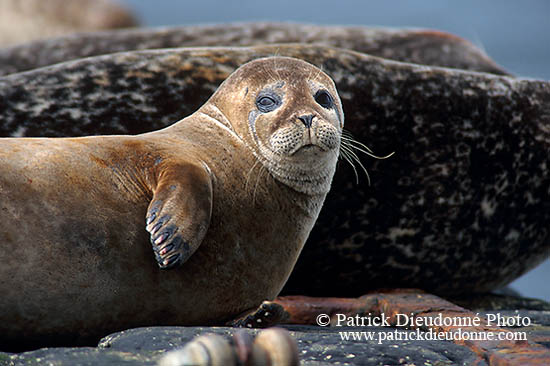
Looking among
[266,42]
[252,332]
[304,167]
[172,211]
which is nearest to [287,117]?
[304,167]

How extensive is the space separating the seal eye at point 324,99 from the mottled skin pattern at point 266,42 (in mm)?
3296

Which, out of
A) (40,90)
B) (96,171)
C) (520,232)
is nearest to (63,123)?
(40,90)

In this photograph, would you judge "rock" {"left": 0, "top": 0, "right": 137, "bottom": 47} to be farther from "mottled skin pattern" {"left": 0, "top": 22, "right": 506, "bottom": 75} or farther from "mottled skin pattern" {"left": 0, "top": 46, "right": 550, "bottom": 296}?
"mottled skin pattern" {"left": 0, "top": 46, "right": 550, "bottom": 296}

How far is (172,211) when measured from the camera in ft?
8.96

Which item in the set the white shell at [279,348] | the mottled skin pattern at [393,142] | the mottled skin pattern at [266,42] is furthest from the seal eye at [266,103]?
the mottled skin pattern at [266,42]

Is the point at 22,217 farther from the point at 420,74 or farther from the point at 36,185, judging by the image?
the point at 420,74

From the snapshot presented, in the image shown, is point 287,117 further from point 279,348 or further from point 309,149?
point 279,348

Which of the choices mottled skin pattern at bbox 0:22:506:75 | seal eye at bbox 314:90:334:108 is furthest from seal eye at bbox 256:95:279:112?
mottled skin pattern at bbox 0:22:506:75

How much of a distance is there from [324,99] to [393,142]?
3.92ft

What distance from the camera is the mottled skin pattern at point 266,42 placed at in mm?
6738

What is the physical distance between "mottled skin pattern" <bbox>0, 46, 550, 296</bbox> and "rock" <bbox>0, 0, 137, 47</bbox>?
36.0ft

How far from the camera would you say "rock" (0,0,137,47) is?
1514cm

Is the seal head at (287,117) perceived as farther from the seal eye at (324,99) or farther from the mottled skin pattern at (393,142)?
the mottled skin pattern at (393,142)

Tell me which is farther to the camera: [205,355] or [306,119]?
[306,119]
